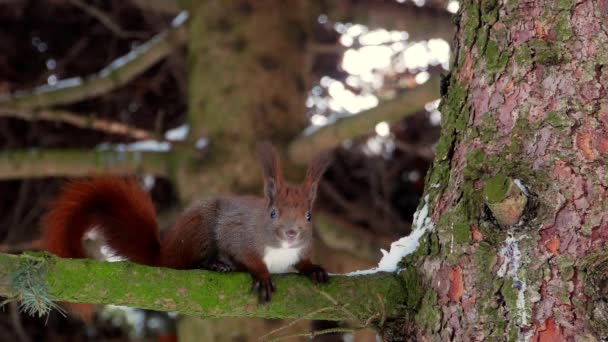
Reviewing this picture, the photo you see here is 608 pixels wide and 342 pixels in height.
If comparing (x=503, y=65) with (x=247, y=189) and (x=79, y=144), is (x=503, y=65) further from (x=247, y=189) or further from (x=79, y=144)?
(x=79, y=144)

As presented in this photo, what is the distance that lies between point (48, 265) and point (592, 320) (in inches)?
35.0

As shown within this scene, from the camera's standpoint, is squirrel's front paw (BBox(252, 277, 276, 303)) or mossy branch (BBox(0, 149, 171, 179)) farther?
mossy branch (BBox(0, 149, 171, 179))

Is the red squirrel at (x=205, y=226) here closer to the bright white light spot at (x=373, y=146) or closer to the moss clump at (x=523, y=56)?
the moss clump at (x=523, y=56)

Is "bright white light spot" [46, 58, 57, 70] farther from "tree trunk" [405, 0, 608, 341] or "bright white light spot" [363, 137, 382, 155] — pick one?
"tree trunk" [405, 0, 608, 341]

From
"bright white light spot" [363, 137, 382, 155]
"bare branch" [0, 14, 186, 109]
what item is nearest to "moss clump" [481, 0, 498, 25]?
"bare branch" [0, 14, 186, 109]

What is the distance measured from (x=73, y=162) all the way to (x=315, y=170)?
5.35ft

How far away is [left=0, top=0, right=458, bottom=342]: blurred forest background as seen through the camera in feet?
9.50

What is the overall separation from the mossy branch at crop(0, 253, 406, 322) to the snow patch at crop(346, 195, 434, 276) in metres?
0.05

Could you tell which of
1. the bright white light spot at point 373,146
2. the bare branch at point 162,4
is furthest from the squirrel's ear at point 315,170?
A: the bright white light spot at point 373,146

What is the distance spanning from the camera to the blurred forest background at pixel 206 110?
114 inches

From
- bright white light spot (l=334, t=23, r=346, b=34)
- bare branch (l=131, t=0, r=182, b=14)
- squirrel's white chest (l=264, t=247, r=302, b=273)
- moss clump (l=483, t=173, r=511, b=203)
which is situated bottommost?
moss clump (l=483, t=173, r=511, b=203)

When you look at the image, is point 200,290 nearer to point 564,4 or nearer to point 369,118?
point 564,4

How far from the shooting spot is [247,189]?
282 centimetres

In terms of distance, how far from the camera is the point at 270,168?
5.32 ft
